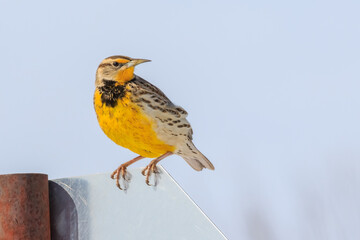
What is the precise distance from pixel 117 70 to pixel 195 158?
2.38 ft

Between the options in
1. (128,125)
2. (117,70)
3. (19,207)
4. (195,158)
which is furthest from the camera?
(195,158)

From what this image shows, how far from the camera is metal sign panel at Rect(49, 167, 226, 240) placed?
73.9 inches

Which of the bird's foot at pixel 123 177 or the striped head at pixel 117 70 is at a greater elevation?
the striped head at pixel 117 70

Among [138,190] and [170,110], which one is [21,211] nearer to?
[138,190]

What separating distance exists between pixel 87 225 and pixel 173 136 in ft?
3.12

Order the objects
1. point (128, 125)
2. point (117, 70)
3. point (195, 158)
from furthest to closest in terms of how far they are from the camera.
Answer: point (195, 158) → point (117, 70) → point (128, 125)

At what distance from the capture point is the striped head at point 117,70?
2963 millimetres

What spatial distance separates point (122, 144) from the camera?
109 inches

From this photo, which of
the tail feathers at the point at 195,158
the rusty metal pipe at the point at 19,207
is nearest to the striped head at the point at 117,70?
the tail feathers at the point at 195,158

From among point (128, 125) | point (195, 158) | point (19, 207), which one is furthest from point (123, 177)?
point (195, 158)

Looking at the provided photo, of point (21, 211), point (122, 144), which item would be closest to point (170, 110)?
point (122, 144)

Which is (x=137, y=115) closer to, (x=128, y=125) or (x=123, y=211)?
(x=128, y=125)

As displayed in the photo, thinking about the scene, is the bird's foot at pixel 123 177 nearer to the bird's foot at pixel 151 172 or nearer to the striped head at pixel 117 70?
the bird's foot at pixel 151 172

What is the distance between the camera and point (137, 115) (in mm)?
2746
